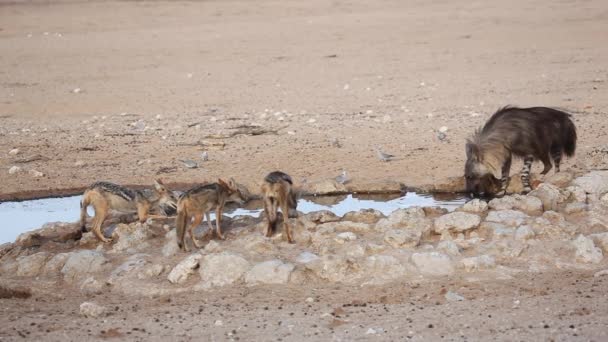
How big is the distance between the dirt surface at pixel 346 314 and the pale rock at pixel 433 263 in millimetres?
181

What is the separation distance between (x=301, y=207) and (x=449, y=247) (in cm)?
293

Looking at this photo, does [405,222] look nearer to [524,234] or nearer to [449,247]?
[449,247]

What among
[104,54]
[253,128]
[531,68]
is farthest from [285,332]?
[104,54]

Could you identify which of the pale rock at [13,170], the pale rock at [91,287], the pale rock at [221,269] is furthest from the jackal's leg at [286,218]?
the pale rock at [13,170]

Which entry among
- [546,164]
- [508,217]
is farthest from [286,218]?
[546,164]

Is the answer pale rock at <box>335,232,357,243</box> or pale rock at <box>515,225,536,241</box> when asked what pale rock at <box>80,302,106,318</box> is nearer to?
pale rock at <box>335,232,357,243</box>

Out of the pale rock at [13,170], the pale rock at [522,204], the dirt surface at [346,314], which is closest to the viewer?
the dirt surface at [346,314]

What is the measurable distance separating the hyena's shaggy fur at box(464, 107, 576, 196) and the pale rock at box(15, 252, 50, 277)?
201 inches

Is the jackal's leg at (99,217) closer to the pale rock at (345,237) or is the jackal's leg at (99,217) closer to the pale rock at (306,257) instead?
the pale rock at (306,257)

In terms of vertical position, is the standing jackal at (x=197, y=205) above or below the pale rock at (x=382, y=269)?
above

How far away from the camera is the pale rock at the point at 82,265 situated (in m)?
8.97

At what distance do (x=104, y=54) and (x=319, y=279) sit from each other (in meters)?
16.9

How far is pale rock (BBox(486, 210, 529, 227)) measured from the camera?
30.5 ft

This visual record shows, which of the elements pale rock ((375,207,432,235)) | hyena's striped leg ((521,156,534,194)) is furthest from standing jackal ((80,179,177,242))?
hyena's striped leg ((521,156,534,194))
